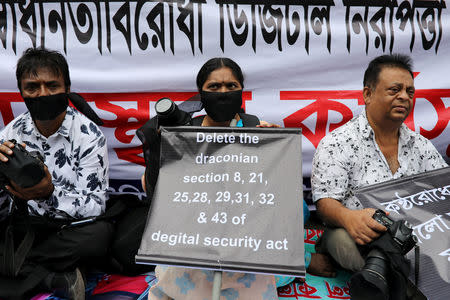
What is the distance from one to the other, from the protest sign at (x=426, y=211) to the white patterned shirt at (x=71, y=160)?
1.39 m

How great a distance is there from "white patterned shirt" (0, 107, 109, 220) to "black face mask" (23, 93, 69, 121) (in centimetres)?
10

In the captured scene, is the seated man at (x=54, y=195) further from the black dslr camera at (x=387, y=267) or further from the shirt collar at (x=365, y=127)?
the shirt collar at (x=365, y=127)

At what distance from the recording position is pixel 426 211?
1.97 meters

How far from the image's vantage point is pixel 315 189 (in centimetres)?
229

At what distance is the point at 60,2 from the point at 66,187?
1336 millimetres

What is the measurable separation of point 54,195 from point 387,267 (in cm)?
166

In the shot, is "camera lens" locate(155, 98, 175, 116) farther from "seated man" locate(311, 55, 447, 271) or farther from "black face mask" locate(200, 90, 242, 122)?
"seated man" locate(311, 55, 447, 271)

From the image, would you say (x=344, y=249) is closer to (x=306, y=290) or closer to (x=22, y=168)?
(x=306, y=290)

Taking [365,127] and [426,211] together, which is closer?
[426,211]

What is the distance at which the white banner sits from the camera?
111 inches

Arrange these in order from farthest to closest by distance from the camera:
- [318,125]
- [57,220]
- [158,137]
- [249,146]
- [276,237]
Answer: [318,125] < [57,220] < [158,137] < [249,146] < [276,237]

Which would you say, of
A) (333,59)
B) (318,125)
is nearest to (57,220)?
(318,125)

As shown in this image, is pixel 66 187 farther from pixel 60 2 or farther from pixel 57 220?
pixel 60 2

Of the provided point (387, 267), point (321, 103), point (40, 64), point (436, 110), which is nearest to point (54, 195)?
point (40, 64)
